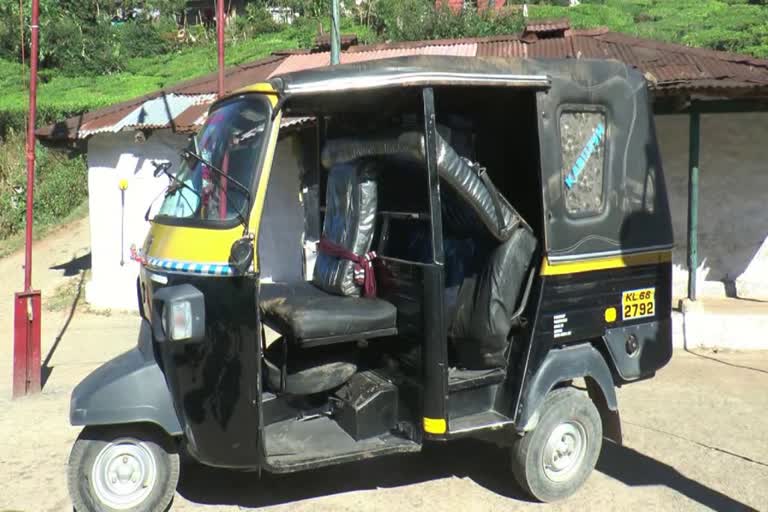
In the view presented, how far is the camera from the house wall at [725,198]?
9500 mm

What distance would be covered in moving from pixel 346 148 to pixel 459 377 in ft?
4.99

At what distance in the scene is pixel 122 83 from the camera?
28.9m

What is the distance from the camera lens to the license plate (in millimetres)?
4895

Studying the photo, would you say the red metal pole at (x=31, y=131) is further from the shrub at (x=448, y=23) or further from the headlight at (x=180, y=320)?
the shrub at (x=448, y=23)

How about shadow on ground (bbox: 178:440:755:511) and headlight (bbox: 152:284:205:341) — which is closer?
headlight (bbox: 152:284:205:341)

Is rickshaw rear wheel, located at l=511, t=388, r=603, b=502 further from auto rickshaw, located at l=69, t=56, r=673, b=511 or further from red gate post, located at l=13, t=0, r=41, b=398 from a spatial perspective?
red gate post, located at l=13, t=0, r=41, b=398

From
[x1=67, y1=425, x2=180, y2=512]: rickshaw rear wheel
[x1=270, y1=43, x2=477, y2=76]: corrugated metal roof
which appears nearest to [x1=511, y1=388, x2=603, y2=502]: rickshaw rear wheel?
[x1=67, y1=425, x2=180, y2=512]: rickshaw rear wheel

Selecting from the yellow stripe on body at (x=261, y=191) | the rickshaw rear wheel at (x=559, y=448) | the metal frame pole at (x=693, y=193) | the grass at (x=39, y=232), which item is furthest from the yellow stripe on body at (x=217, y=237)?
the grass at (x=39, y=232)

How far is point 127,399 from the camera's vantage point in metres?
4.04

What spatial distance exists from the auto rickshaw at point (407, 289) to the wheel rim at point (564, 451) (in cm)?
1

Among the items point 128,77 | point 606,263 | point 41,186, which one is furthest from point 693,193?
point 128,77

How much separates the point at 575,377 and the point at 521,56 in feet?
18.4

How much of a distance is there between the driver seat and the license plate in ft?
4.67

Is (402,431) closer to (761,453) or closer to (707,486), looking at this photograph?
(707,486)
